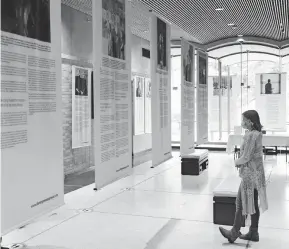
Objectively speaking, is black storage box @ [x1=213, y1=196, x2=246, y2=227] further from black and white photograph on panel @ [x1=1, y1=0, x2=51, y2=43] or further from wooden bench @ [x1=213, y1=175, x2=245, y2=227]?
black and white photograph on panel @ [x1=1, y1=0, x2=51, y2=43]

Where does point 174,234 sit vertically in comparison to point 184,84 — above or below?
below

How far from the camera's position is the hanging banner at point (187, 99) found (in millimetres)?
9992

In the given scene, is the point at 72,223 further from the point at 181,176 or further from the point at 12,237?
the point at 181,176

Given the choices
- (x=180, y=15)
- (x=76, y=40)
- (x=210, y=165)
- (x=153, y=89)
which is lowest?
(x=210, y=165)

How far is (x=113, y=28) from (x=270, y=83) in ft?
37.7

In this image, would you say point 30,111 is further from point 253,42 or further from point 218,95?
point 253,42

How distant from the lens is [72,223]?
20.2ft

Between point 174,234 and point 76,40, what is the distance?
6598 mm

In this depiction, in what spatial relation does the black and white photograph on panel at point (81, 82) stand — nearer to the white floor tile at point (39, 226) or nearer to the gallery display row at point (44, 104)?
the white floor tile at point (39, 226)

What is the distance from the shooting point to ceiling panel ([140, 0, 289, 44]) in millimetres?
10617

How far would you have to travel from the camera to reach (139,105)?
14570 millimetres

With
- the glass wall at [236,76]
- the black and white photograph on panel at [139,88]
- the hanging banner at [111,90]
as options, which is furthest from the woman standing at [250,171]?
the glass wall at [236,76]

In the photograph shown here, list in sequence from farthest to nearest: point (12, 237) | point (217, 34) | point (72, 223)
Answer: point (217, 34) → point (72, 223) → point (12, 237)

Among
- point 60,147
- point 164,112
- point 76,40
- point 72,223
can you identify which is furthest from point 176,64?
point 60,147
